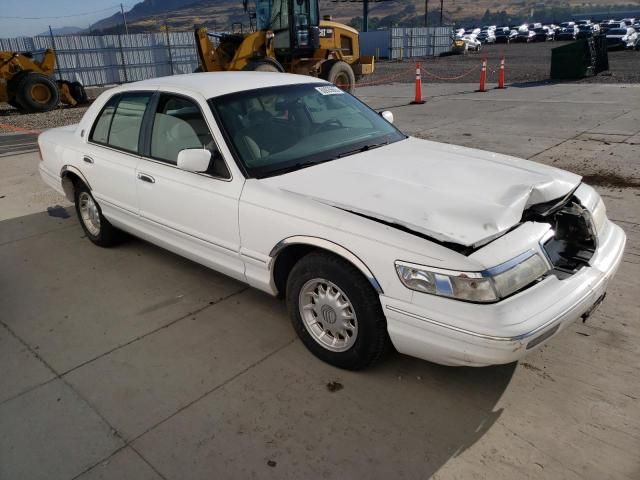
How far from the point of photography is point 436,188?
2.95 meters

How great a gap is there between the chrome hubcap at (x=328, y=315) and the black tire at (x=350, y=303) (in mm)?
21

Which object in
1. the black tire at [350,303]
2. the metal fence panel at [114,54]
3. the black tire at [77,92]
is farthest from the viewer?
the metal fence panel at [114,54]

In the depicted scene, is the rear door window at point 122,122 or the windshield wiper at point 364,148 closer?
the windshield wiper at point 364,148

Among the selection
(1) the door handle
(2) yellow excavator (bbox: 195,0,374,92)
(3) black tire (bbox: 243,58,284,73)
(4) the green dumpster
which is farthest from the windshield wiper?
(4) the green dumpster

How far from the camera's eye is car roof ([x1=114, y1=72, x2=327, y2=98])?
3.66 m

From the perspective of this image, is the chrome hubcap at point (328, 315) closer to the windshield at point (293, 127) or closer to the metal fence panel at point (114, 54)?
the windshield at point (293, 127)

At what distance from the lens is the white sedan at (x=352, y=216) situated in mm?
2408

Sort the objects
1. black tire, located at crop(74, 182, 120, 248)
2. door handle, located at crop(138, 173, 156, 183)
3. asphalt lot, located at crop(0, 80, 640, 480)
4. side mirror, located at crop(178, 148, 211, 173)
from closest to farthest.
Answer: asphalt lot, located at crop(0, 80, 640, 480)
side mirror, located at crop(178, 148, 211, 173)
door handle, located at crop(138, 173, 156, 183)
black tire, located at crop(74, 182, 120, 248)

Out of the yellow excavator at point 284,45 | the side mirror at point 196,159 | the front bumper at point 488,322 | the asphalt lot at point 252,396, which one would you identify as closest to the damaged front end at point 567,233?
the front bumper at point 488,322

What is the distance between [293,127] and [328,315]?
1.46m

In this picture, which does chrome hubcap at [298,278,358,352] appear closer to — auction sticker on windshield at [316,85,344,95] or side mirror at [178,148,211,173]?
side mirror at [178,148,211,173]

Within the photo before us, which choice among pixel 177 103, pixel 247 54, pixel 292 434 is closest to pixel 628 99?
pixel 247 54

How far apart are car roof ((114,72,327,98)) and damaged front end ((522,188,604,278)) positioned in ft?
7.04

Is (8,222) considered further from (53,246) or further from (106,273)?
(106,273)
